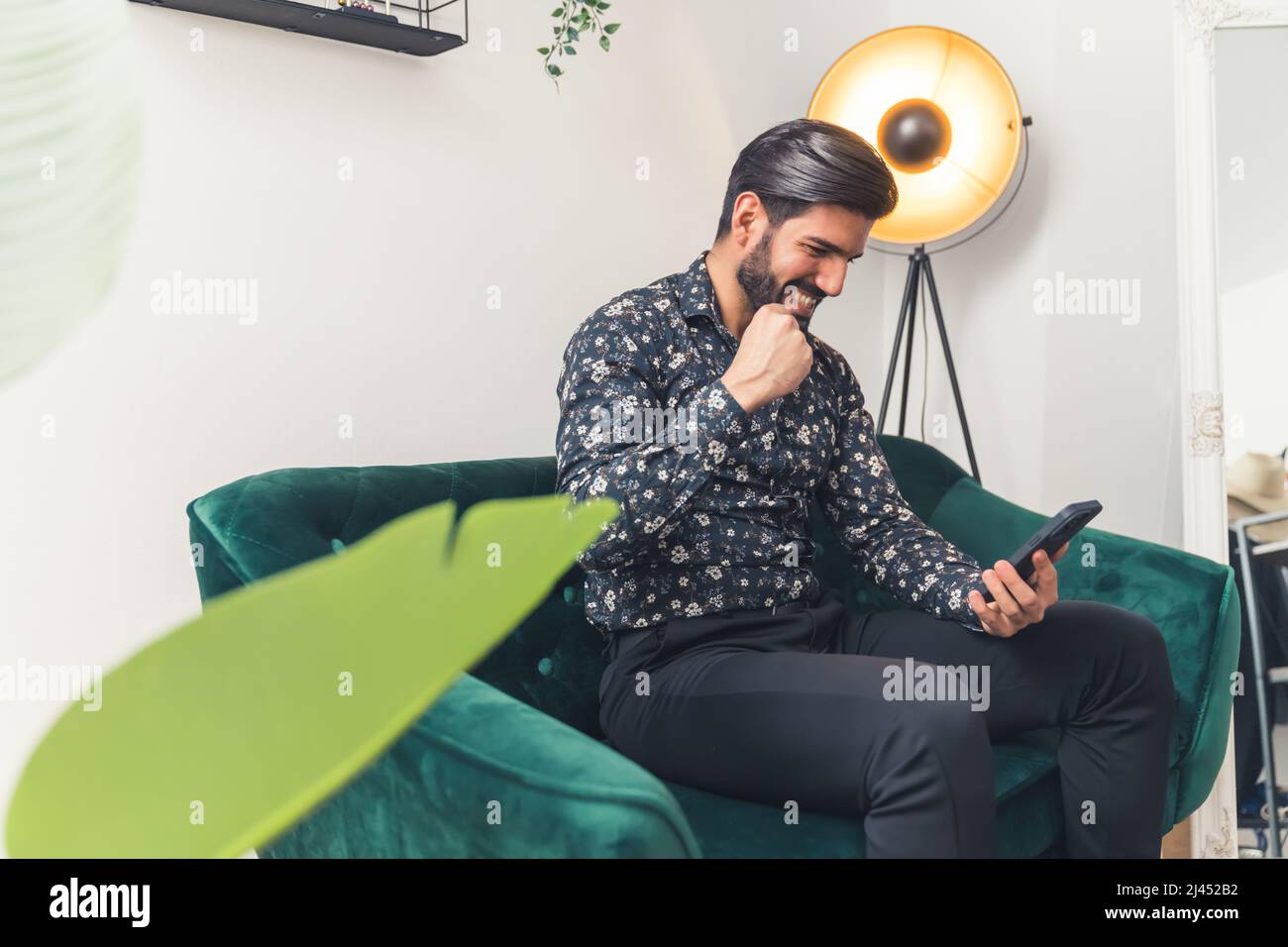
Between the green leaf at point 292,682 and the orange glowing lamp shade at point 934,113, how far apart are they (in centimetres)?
223

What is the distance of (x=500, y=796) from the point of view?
85 centimetres

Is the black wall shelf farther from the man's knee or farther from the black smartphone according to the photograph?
the man's knee

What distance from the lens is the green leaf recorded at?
0.46ft

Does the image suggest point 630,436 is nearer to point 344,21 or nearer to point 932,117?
point 344,21

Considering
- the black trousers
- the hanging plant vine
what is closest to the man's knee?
the black trousers

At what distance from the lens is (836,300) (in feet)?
8.30

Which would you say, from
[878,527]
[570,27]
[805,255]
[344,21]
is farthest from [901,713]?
[570,27]

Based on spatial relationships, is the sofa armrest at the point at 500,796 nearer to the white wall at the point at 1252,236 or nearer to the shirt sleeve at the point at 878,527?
the shirt sleeve at the point at 878,527

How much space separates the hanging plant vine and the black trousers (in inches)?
41.0

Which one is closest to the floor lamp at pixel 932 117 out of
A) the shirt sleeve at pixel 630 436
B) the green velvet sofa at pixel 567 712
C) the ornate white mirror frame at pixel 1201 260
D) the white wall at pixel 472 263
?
the white wall at pixel 472 263

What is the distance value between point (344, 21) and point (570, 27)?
481 mm

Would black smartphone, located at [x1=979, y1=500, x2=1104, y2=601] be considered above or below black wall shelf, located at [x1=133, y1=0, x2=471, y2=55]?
below

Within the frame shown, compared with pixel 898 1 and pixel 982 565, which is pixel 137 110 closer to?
pixel 982 565

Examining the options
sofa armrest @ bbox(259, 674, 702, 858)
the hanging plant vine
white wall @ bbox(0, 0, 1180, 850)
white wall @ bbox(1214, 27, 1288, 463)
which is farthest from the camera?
white wall @ bbox(1214, 27, 1288, 463)
